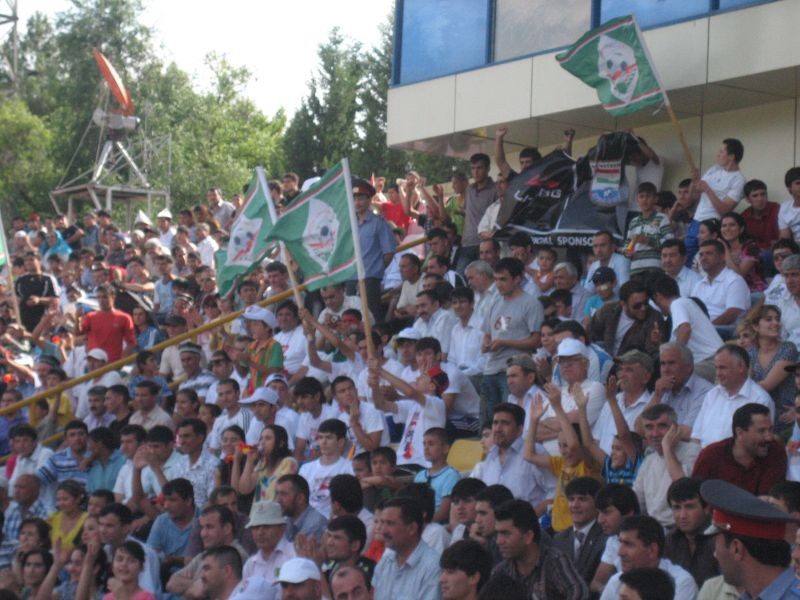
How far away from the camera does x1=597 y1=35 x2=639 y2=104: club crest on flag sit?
1501cm

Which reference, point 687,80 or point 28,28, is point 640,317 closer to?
point 687,80

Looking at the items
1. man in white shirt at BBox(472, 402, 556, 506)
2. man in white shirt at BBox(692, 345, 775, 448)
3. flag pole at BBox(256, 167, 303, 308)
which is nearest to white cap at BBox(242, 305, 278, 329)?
flag pole at BBox(256, 167, 303, 308)

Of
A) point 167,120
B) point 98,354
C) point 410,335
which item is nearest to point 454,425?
point 410,335

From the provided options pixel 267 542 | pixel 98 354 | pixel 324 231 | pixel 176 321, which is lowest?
pixel 267 542

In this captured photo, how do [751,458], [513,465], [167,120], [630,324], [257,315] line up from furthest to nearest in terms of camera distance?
1. [167,120]
2. [257,315]
3. [630,324]
4. [513,465]
5. [751,458]

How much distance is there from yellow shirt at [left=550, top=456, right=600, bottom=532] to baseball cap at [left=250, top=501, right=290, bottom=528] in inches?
81.3

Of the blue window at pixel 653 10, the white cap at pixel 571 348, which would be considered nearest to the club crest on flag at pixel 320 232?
the white cap at pixel 571 348

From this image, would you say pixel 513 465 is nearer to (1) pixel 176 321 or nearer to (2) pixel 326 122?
(1) pixel 176 321

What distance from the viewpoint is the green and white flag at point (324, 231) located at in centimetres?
1327

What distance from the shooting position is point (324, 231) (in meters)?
13.5

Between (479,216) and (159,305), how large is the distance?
577 cm

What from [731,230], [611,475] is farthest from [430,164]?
[611,475]

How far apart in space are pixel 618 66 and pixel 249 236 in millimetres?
4130

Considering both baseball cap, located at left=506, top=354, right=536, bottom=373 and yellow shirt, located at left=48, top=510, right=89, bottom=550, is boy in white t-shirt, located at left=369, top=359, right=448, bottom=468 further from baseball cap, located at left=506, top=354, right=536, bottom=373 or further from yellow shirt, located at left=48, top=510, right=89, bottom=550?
yellow shirt, located at left=48, top=510, right=89, bottom=550
